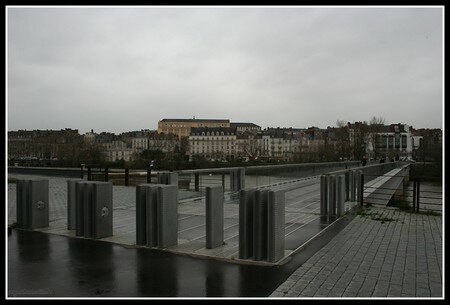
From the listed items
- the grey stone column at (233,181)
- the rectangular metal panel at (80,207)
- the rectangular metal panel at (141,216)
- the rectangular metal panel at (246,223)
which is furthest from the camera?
the grey stone column at (233,181)

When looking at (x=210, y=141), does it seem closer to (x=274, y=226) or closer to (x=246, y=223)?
(x=246, y=223)

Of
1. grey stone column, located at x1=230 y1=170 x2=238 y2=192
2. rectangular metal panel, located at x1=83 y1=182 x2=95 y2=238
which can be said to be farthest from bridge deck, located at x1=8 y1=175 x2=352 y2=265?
grey stone column, located at x1=230 y1=170 x2=238 y2=192

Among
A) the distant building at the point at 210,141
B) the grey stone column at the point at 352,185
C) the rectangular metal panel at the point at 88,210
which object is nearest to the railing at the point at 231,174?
the grey stone column at the point at 352,185

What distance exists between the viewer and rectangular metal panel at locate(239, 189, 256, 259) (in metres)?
6.96

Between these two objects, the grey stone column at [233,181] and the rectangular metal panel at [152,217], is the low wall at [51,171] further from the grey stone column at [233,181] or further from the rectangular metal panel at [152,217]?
the rectangular metal panel at [152,217]

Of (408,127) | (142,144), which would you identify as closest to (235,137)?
(142,144)

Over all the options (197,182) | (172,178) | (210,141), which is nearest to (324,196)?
(172,178)

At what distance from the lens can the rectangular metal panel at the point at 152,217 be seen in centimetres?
768

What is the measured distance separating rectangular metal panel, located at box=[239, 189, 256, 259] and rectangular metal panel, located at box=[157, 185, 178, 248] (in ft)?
4.65

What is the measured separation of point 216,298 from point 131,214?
6992 millimetres

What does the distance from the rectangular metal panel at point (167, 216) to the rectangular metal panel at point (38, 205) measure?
133 inches

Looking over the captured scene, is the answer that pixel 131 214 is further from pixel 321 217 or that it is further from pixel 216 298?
pixel 216 298

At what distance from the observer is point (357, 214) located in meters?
12.1

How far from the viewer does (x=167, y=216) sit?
7703mm
